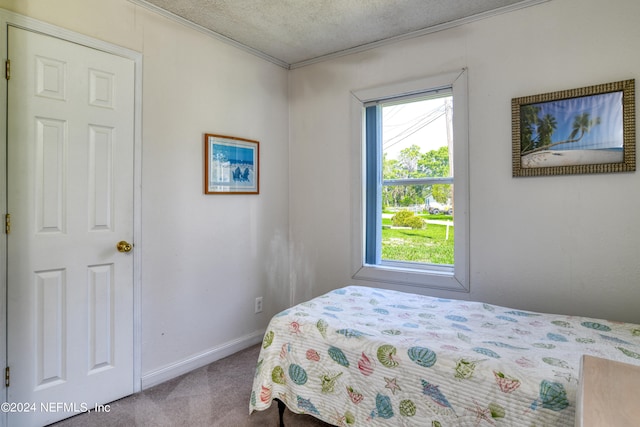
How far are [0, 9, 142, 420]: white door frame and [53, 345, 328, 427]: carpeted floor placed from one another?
20 centimetres

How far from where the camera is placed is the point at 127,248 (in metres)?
2.23

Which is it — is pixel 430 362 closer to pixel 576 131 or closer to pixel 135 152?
pixel 576 131

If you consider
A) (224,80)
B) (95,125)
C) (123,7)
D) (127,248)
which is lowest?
(127,248)

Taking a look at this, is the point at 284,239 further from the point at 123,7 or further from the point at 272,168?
the point at 123,7

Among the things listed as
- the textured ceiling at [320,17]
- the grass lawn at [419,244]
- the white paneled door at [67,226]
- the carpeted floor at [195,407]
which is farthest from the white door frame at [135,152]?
the grass lawn at [419,244]

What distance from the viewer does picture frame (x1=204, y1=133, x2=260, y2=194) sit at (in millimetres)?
2727

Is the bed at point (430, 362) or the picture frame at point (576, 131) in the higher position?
the picture frame at point (576, 131)

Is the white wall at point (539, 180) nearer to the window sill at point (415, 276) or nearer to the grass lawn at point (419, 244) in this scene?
the window sill at point (415, 276)

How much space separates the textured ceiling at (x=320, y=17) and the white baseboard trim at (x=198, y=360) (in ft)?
8.37

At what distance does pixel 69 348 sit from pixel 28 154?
1.13 meters

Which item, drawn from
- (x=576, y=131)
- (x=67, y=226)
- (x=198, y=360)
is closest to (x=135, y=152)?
(x=67, y=226)

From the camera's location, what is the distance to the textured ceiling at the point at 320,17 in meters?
2.34

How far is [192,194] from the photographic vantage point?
8.64ft

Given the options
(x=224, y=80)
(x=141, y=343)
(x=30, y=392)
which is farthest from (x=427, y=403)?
(x=224, y=80)
